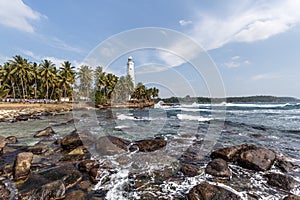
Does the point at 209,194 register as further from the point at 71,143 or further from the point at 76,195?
the point at 71,143

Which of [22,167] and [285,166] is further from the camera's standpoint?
[285,166]

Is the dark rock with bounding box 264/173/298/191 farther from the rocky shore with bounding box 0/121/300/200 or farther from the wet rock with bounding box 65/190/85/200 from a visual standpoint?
the wet rock with bounding box 65/190/85/200

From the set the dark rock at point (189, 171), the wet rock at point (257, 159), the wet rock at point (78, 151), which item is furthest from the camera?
the wet rock at point (78, 151)

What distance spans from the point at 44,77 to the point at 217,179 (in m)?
51.7

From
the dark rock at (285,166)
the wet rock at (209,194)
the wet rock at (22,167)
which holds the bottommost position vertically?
the dark rock at (285,166)

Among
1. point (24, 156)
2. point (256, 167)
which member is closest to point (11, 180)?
point (24, 156)

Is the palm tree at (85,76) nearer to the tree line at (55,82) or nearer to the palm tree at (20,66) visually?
the tree line at (55,82)

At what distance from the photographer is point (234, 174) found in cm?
703

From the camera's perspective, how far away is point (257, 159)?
7.62 metres

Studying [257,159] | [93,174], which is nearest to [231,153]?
[257,159]

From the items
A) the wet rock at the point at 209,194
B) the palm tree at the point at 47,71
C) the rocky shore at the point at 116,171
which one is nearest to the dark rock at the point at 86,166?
the rocky shore at the point at 116,171

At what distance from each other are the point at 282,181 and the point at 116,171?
6114 millimetres

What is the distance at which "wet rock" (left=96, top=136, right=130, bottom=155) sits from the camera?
380 inches

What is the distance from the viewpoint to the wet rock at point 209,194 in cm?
518
